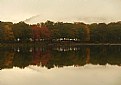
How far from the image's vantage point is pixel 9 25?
326 feet

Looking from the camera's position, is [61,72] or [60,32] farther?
[60,32]

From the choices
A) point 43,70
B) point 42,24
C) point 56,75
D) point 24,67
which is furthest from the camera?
point 42,24

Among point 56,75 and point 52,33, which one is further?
point 52,33

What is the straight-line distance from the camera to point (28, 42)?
95.4 m

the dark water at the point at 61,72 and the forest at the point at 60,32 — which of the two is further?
the forest at the point at 60,32

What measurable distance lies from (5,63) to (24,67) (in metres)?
3.52

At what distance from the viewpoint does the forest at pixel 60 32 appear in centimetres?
9569

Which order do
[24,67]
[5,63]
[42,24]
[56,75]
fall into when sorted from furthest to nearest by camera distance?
[42,24], [5,63], [24,67], [56,75]

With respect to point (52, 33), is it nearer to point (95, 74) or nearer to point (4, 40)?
point (4, 40)

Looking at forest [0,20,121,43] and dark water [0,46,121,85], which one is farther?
forest [0,20,121,43]

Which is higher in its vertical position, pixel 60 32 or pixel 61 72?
pixel 60 32

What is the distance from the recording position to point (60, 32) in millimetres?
101750

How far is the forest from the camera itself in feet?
314

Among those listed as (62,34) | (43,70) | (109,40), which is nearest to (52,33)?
(62,34)
